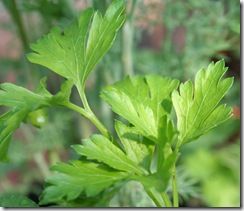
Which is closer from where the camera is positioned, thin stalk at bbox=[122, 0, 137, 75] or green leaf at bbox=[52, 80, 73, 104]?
green leaf at bbox=[52, 80, 73, 104]

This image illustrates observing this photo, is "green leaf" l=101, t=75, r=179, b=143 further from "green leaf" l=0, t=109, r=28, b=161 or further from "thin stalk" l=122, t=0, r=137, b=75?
"thin stalk" l=122, t=0, r=137, b=75

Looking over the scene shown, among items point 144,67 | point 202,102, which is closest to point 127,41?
point 144,67

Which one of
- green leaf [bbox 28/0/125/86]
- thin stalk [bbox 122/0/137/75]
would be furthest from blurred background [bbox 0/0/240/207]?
green leaf [bbox 28/0/125/86]

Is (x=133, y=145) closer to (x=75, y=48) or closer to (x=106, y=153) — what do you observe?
(x=106, y=153)

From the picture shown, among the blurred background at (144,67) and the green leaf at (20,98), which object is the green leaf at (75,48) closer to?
the green leaf at (20,98)

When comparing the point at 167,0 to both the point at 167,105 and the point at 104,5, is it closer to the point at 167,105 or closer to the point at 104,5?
the point at 104,5

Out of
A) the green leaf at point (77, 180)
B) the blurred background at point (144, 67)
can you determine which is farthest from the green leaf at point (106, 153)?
the blurred background at point (144, 67)

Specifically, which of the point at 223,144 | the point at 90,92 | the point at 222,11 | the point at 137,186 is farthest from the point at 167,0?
the point at 223,144
